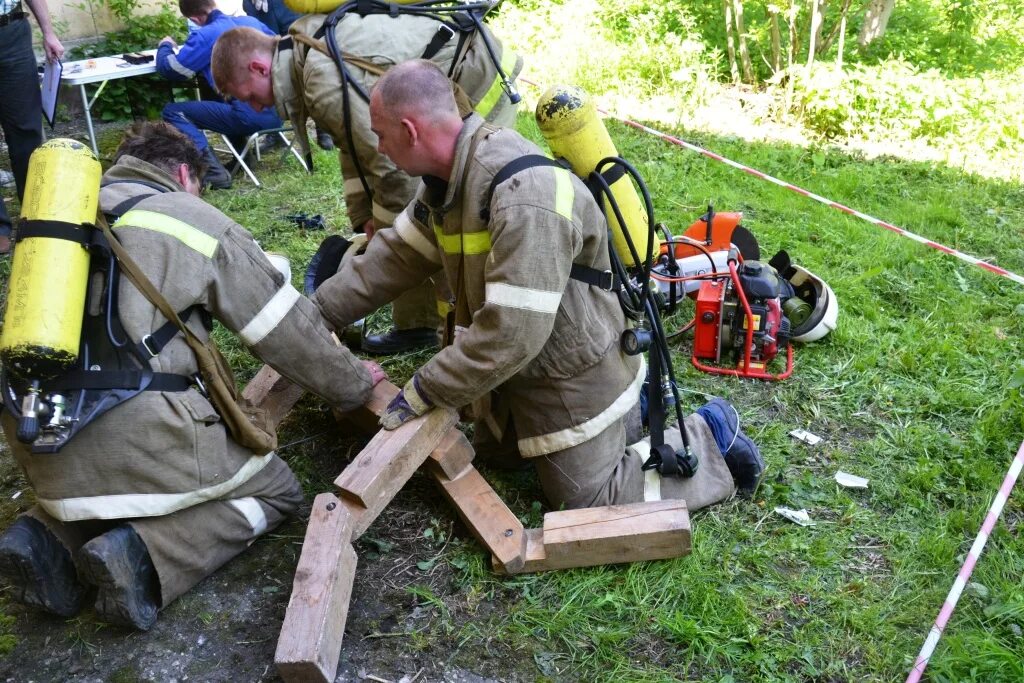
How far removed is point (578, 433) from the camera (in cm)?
313

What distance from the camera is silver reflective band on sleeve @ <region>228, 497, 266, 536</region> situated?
306 centimetres

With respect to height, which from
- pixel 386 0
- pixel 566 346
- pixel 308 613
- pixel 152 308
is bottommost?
pixel 308 613

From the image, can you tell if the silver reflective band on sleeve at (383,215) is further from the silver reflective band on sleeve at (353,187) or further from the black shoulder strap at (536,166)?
the black shoulder strap at (536,166)

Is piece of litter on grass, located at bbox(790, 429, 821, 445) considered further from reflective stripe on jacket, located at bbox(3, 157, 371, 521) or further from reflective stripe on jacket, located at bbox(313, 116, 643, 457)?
reflective stripe on jacket, located at bbox(3, 157, 371, 521)

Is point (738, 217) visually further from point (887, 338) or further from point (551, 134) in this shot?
point (551, 134)

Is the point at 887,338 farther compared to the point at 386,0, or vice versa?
the point at 887,338

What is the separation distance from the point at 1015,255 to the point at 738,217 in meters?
2.33

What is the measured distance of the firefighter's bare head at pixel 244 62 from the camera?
3.90 metres

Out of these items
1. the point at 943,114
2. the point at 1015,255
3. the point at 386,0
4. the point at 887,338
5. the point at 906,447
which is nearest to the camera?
the point at 906,447

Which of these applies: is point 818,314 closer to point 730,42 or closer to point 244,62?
point 244,62

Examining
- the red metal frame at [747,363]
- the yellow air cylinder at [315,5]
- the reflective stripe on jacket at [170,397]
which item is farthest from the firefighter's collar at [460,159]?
the red metal frame at [747,363]

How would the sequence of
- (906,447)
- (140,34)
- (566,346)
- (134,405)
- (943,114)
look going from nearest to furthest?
(134,405) → (566,346) → (906,447) → (943,114) → (140,34)

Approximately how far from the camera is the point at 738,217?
4754mm

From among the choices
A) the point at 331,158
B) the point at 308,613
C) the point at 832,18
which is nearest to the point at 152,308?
the point at 308,613
